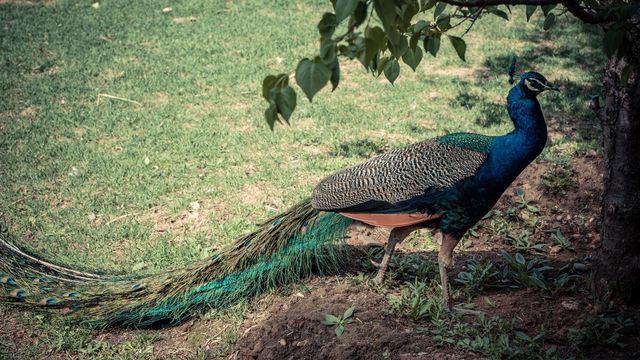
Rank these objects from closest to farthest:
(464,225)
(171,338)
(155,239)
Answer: (464,225) → (171,338) → (155,239)

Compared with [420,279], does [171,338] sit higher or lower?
lower

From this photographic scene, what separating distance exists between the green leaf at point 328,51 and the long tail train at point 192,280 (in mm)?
2108

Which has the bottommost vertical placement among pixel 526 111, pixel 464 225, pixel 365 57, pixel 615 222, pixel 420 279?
pixel 420 279

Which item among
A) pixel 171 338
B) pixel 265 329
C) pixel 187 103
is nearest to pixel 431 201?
pixel 265 329

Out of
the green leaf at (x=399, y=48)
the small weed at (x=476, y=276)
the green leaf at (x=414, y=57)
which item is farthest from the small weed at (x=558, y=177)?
the green leaf at (x=399, y=48)

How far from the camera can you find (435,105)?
20.0 feet

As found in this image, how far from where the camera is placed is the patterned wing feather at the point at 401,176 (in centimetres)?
325

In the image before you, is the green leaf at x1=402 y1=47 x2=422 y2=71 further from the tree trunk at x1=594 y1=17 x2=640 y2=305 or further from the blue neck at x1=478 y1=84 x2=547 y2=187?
the tree trunk at x1=594 y1=17 x2=640 y2=305

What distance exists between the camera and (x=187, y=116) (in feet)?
19.9

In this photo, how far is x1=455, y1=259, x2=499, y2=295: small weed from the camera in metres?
3.61

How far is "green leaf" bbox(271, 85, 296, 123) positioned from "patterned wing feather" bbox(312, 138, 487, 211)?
1.88m

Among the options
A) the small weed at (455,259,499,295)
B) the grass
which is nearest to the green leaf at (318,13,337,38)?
the grass

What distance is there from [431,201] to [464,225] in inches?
8.4

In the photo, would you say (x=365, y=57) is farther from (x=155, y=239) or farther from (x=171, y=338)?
(x=155, y=239)
